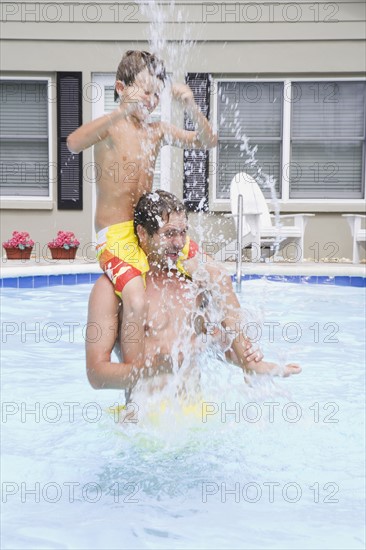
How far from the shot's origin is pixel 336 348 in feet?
20.7

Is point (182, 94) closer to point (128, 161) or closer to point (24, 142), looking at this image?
point (128, 161)

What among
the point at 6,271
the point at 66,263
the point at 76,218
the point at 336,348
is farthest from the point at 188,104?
the point at 76,218

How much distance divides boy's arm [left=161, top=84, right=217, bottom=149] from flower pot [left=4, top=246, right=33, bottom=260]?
24.0 feet

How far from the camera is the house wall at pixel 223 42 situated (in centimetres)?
1111

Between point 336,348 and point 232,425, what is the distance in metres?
2.60

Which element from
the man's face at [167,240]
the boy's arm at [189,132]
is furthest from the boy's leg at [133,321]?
the boy's arm at [189,132]

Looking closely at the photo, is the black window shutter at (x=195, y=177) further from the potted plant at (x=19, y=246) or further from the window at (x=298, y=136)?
the potted plant at (x=19, y=246)

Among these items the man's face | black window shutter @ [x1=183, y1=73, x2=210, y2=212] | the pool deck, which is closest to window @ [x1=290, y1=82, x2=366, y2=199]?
black window shutter @ [x1=183, y1=73, x2=210, y2=212]

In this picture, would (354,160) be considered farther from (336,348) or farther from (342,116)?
(336,348)

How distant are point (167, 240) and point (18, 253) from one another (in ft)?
24.7

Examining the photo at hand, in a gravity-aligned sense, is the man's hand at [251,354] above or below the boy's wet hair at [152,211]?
below

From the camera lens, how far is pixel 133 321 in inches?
120

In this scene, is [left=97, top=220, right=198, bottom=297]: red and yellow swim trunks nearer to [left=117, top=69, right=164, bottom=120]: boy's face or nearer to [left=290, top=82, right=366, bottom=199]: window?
[left=117, top=69, right=164, bottom=120]: boy's face

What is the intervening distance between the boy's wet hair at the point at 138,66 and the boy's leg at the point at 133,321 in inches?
31.5
